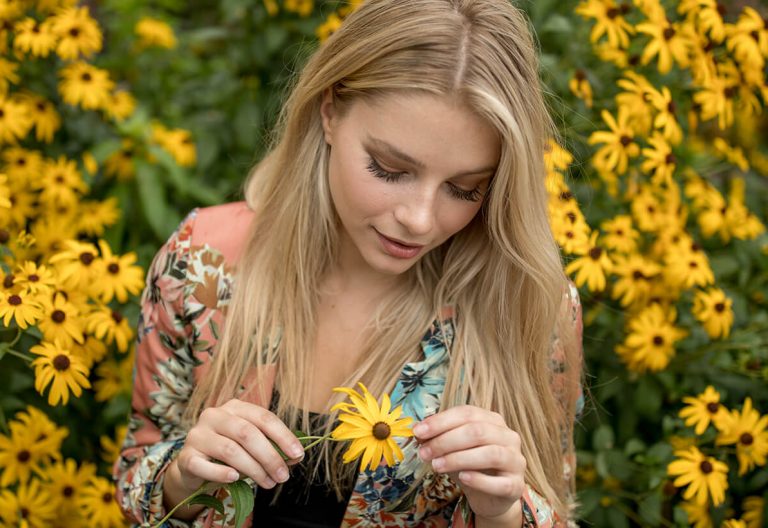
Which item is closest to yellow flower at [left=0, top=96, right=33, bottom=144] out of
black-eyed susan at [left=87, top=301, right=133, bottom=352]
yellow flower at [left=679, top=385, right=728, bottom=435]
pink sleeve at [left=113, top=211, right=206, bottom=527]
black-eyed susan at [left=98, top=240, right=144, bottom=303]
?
black-eyed susan at [left=98, top=240, right=144, bottom=303]

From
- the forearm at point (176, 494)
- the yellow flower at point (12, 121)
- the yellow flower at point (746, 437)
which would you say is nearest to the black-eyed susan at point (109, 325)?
the forearm at point (176, 494)

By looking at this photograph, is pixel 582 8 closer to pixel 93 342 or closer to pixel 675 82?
pixel 675 82

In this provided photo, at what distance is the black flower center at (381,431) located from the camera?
0.97m

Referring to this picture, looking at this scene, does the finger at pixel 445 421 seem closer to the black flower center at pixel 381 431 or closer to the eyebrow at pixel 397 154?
the black flower center at pixel 381 431

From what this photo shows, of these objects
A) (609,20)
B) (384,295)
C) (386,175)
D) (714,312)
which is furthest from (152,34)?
(714,312)

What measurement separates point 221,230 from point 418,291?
364mm

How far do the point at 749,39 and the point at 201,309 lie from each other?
142 cm

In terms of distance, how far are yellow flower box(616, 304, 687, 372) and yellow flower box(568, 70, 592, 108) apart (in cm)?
51

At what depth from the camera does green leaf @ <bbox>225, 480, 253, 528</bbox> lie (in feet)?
3.30

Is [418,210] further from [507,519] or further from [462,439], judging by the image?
[507,519]

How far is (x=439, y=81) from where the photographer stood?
Result: 1094mm

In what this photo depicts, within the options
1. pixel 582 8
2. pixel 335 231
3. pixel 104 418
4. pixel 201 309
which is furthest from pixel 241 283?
pixel 582 8

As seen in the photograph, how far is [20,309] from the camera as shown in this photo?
133 cm

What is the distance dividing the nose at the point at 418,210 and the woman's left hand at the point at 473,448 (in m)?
0.26
